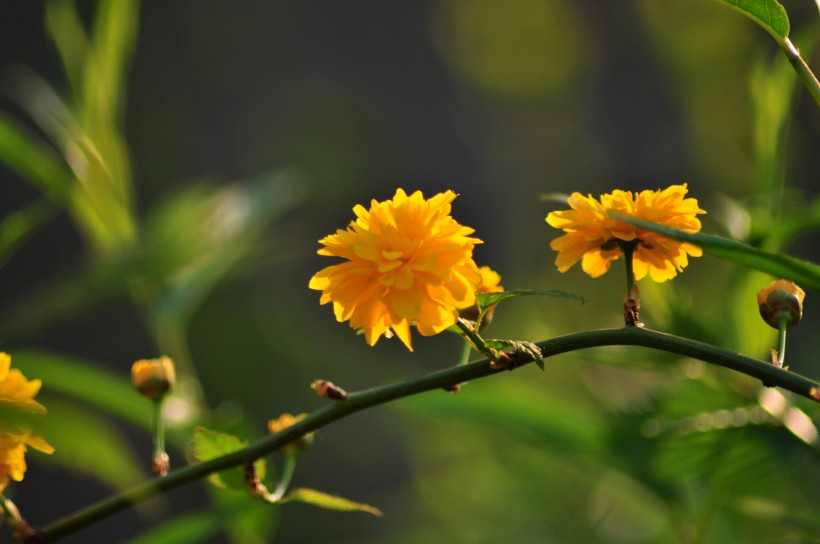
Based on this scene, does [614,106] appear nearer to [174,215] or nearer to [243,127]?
[243,127]

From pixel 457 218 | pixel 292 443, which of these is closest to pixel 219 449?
pixel 292 443

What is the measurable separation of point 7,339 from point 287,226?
1.81 meters

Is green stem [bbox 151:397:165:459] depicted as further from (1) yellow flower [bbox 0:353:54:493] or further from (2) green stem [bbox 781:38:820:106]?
(2) green stem [bbox 781:38:820:106]

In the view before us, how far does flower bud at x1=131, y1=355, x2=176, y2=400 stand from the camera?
468mm

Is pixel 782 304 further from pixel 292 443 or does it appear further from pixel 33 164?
pixel 33 164

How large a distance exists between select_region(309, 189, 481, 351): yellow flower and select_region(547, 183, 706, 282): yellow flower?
0.04 meters

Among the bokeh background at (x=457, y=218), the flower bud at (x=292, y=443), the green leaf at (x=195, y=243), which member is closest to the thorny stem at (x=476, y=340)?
the flower bud at (x=292, y=443)

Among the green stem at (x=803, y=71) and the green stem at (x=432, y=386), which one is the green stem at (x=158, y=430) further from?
the green stem at (x=803, y=71)

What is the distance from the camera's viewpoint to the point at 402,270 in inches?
13.7

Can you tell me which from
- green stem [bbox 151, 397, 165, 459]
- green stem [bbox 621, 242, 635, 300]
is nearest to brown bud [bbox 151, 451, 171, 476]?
green stem [bbox 151, 397, 165, 459]

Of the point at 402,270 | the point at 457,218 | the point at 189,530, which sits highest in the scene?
the point at 402,270

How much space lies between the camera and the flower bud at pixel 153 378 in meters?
0.47

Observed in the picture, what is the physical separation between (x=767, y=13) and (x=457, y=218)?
1.30m

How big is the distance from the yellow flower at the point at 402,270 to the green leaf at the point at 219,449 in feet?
0.27
